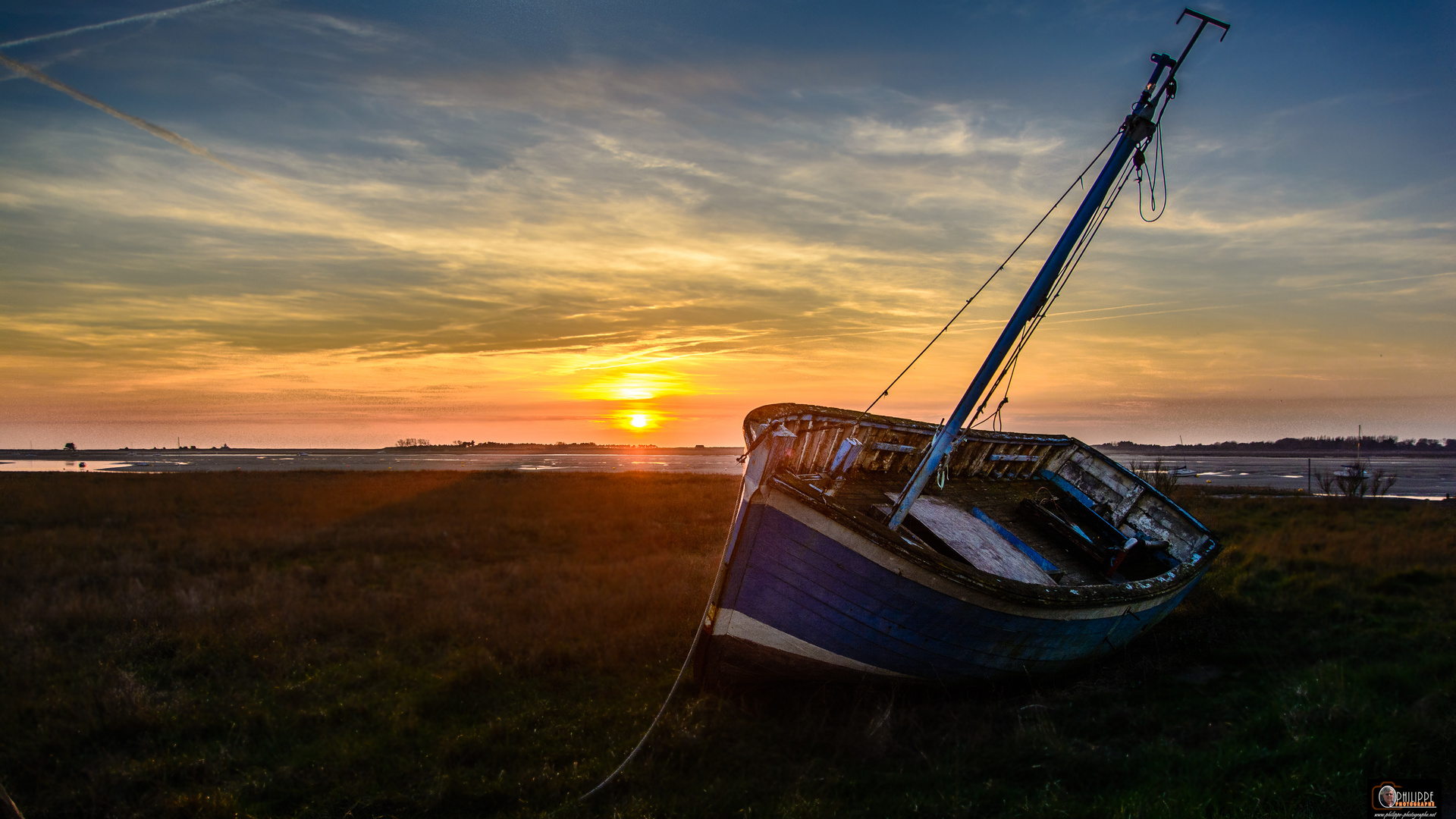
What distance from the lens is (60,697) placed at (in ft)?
22.9

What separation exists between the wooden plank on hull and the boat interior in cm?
2

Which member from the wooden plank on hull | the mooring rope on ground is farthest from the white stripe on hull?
the wooden plank on hull

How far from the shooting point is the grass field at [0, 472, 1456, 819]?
5.47 m

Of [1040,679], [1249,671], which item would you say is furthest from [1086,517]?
[1040,679]

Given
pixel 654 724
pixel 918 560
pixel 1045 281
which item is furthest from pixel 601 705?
pixel 1045 281

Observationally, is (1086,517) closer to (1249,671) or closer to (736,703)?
(1249,671)

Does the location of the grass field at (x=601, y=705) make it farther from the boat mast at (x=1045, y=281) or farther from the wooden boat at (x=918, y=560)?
the boat mast at (x=1045, y=281)

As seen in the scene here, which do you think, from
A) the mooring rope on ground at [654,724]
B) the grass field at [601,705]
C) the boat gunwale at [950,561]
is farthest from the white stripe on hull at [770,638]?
the boat gunwale at [950,561]

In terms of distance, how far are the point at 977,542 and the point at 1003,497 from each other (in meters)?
3.15

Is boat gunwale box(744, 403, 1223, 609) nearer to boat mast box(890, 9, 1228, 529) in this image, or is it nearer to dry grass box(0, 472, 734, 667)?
boat mast box(890, 9, 1228, 529)

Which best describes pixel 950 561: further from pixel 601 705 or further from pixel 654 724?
pixel 601 705

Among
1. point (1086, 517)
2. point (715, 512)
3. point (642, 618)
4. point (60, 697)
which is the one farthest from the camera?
point (715, 512)

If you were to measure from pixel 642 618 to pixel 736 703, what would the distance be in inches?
127

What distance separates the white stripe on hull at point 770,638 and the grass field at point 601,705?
559 millimetres
